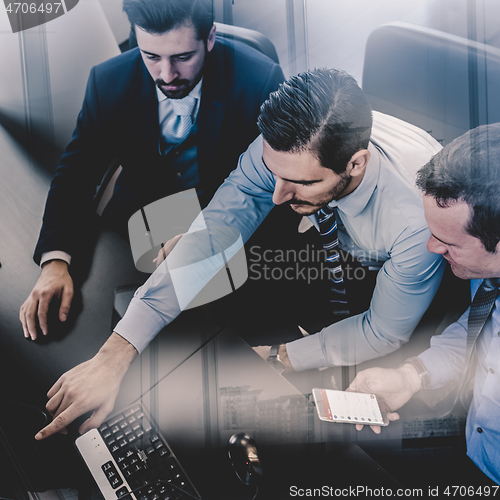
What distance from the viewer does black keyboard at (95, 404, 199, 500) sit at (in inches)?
25.5

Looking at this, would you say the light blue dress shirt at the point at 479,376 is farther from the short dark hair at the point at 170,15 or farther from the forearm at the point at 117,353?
the short dark hair at the point at 170,15

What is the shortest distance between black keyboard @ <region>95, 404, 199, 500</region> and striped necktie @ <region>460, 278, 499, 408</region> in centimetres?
61

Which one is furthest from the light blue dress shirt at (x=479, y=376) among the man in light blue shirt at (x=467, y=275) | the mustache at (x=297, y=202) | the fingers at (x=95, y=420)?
the fingers at (x=95, y=420)

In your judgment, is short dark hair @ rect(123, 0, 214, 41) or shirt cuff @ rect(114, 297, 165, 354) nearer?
short dark hair @ rect(123, 0, 214, 41)

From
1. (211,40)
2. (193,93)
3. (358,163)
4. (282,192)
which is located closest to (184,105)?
(193,93)

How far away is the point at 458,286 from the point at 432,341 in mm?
135

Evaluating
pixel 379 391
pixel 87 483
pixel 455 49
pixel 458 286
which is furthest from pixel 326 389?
pixel 455 49

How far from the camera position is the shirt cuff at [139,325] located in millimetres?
805

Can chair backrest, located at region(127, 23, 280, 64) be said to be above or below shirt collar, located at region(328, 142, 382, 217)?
above

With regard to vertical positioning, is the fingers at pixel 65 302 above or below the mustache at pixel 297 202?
below

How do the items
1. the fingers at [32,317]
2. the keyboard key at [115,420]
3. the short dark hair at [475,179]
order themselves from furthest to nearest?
1. the fingers at [32,317]
2. the keyboard key at [115,420]
3. the short dark hair at [475,179]

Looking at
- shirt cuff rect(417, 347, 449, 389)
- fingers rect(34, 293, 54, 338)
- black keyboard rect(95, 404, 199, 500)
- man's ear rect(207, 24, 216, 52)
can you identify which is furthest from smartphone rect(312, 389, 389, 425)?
man's ear rect(207, 24, 216, 52)

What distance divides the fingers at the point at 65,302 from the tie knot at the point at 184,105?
1.58 ft

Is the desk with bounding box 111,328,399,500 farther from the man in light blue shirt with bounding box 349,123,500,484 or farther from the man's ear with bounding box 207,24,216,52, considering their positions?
the man's ear with bounding box 207,24,216,52
